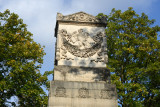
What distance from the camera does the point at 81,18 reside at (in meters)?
10.5

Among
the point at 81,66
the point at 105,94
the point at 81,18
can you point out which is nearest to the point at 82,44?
the point at 81,66

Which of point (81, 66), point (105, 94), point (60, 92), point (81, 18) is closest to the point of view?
point (60, 92)

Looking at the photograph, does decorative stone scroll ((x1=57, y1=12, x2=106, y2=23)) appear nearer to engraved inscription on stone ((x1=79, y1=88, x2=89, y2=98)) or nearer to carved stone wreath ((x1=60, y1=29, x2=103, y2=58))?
carved stone wreath ((x1=60, y1=29, x2=103, y2=58))

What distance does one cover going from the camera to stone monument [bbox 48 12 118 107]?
8.49 m

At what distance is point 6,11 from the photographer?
66.4ft

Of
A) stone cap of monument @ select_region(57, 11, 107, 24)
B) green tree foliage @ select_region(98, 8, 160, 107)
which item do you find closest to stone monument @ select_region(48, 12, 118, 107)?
stone cap of monument @ select_region(57, 11, 107, 24)

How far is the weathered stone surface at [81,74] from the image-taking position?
29.7 feet

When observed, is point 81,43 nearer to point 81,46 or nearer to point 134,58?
point 81,46

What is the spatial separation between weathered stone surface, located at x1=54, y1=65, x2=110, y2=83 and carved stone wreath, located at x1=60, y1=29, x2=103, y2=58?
0.73 m

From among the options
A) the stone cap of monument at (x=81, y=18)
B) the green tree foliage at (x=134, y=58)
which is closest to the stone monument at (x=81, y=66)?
the stone cap of monument at (x=81, y=18)

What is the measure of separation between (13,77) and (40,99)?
2.78 meters

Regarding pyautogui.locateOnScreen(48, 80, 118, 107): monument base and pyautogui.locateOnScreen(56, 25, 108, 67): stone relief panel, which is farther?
pyautogui.locateOnScreen(56, 25, 108, 67): stone relief panel

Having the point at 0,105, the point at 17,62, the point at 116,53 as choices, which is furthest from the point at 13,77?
the point at 116,53

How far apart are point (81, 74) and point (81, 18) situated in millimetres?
2907
